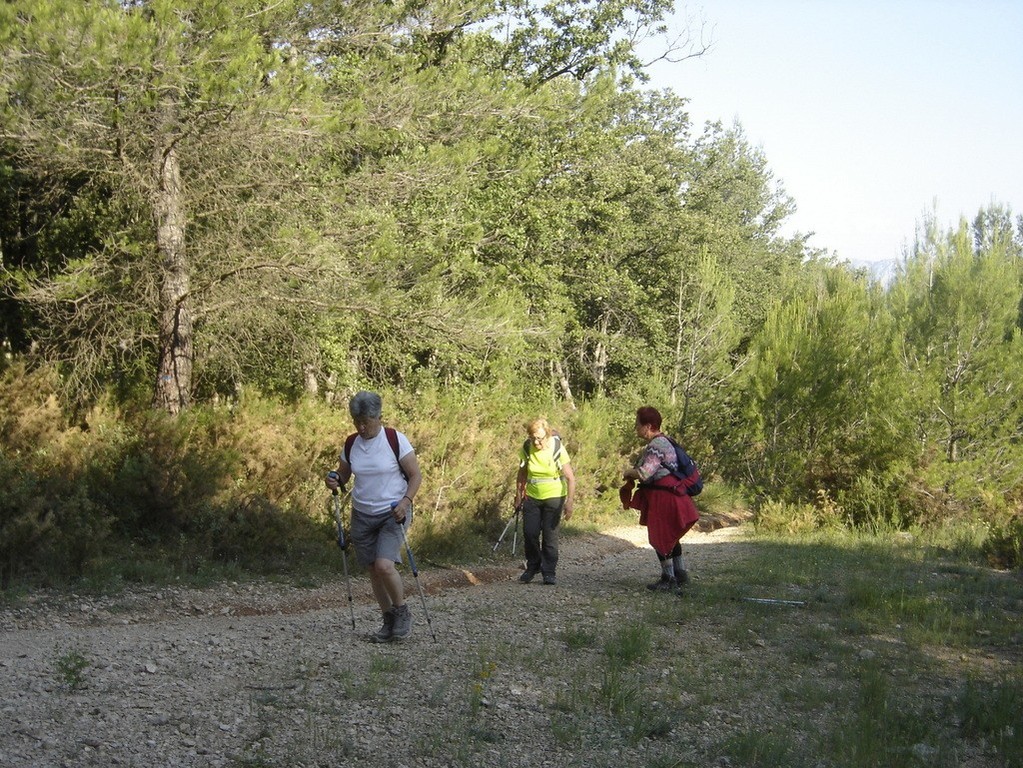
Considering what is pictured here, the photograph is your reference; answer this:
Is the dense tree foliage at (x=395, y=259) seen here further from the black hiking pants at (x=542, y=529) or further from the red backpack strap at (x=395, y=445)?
the red backpack strap at (x=395, y=445)

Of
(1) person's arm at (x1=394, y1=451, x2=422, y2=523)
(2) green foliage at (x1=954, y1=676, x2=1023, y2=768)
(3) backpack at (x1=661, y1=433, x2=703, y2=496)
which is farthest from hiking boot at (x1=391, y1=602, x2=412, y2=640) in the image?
(2) green foliage at (x1=954, y1=676, x2=1023, y2=768)

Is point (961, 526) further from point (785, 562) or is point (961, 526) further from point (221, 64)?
point (221, 64)

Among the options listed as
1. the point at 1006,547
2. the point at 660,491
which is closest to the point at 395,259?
the point at 660,491

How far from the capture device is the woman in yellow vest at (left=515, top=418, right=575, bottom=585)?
11562 millimetres

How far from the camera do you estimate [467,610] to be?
33.2 ft

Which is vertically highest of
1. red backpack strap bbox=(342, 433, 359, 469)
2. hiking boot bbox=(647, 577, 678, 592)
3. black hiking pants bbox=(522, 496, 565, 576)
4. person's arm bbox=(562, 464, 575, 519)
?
red backpack strap bbox=(342, 433, 359, 469)

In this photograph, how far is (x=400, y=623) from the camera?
8391 millimetres

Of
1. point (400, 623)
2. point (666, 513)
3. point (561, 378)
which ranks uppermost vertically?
point (561, 378)

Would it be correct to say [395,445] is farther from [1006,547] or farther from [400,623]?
[1006,547]

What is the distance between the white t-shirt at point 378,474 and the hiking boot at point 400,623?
0.80m

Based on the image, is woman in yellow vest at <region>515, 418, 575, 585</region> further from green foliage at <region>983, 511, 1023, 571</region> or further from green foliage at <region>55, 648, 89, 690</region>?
green foliage at <region>983, 511, 1023, 571</region>

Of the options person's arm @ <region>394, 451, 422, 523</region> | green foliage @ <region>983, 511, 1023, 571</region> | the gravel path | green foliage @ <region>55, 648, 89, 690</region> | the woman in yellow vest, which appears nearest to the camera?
the gravel path

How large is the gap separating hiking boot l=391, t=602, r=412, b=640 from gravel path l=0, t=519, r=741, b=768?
0.15m

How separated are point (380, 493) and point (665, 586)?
434cm
